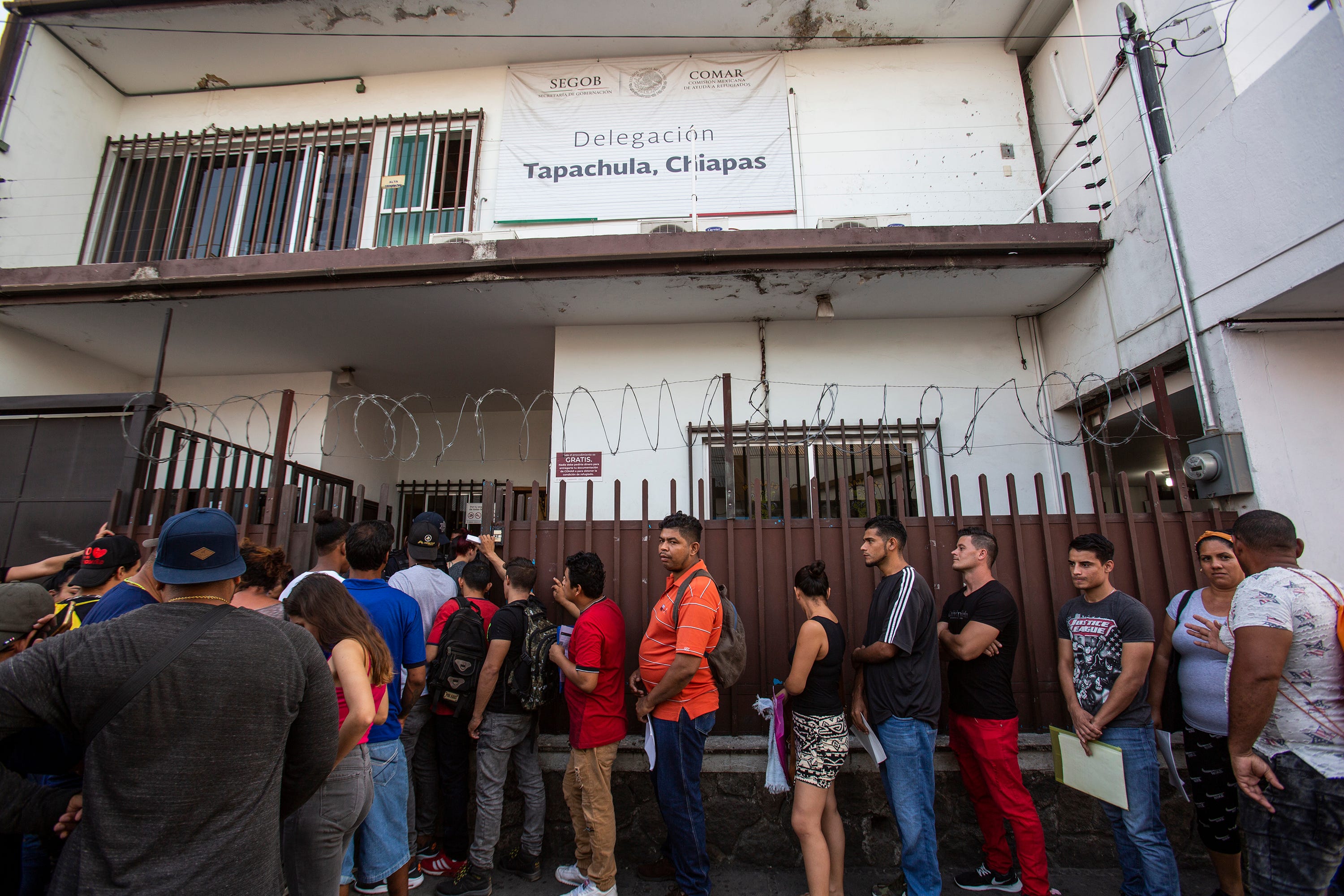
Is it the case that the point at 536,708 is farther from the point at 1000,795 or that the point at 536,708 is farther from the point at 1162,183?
the point at 1162,183

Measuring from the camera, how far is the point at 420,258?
18.8 feet

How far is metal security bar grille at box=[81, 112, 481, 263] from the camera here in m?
7.50

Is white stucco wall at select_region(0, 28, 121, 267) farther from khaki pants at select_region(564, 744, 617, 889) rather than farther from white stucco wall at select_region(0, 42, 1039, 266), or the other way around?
khaki pants at select_region(564, 744, 617, 889)

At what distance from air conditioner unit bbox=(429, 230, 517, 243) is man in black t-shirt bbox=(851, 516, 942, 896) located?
5.09 m

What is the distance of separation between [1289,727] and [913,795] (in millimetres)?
1597

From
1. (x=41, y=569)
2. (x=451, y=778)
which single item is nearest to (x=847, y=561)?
(x=451, y=778)

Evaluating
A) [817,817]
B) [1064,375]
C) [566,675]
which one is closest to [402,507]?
[566,675]

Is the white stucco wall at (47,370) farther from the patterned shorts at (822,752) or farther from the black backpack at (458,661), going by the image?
the patterned shorts at (822,752)

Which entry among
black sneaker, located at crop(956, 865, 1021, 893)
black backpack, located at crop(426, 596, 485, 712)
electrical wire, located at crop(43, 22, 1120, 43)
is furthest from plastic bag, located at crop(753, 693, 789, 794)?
electrical wire, located at crop(43, 22, 1120, 43)

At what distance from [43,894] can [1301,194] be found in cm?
758

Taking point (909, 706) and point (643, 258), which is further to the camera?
point (643, 258)

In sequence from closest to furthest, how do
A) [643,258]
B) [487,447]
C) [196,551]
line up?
[196,551] < [643,258] < [487,447]

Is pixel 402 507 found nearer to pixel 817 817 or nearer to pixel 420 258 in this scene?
pixel 420 258

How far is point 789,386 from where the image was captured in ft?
22.1
